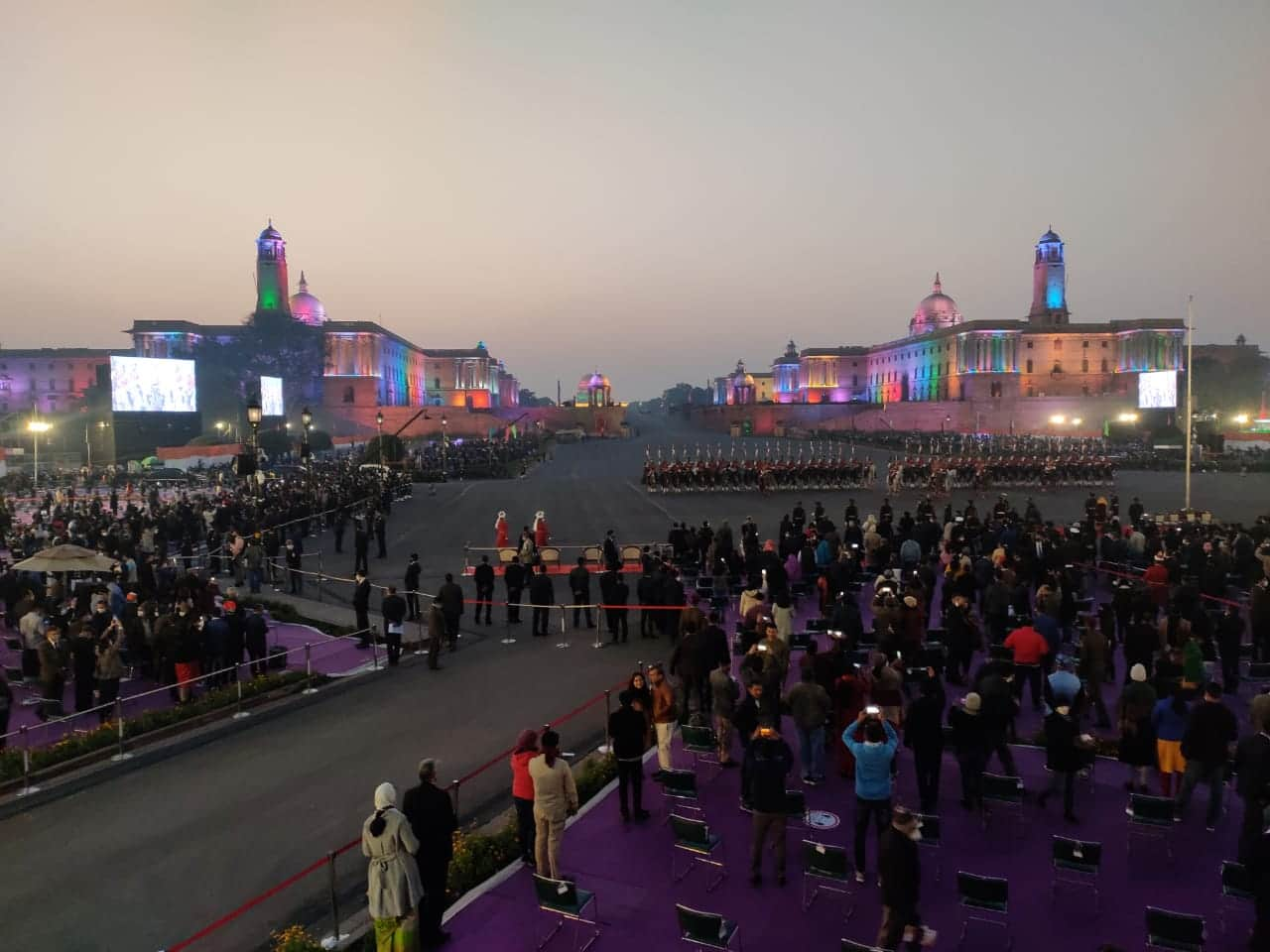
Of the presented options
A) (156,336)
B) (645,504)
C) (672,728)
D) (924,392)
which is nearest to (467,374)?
(156,336)

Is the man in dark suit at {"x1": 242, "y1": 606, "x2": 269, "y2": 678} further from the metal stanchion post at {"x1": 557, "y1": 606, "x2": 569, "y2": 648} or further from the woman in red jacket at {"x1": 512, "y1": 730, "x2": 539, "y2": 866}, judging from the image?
the woman in red jacket at {"x1": 512, "y1": 730, "x2": 539, "y2": 866}

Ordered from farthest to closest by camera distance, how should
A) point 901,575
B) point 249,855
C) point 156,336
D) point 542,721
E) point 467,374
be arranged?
point 467,374 → point 156,336 → point 901,575 → point 542,721 → point 249,855

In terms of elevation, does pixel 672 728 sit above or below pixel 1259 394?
below

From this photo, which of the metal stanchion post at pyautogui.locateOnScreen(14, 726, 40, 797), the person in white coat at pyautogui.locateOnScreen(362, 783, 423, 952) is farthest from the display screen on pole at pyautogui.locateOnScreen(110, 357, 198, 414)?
the person in white coat at pyautogui.locateOnScreen(362, 783, 423, 952)

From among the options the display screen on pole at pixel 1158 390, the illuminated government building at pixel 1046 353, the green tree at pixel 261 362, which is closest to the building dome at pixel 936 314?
the illuminated government building at pixel 1046 353

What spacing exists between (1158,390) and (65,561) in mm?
82346

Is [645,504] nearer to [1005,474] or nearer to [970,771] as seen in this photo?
[1005,474]

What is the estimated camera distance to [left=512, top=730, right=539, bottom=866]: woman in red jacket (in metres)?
7.75

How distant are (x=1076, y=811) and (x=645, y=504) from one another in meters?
29.3

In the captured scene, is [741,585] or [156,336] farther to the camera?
[156,336]

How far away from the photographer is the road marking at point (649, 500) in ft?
113

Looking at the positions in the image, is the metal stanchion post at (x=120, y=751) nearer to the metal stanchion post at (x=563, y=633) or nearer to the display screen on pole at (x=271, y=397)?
the metal stanchion post at (x=563, y=633)

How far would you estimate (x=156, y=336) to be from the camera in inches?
3915

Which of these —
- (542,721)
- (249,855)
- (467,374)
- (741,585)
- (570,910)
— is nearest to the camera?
(570,910)
